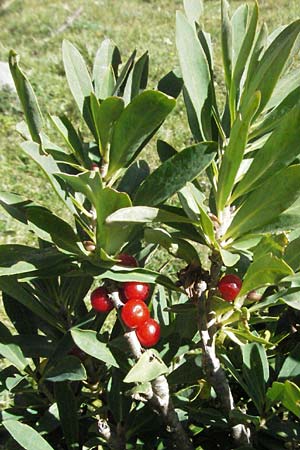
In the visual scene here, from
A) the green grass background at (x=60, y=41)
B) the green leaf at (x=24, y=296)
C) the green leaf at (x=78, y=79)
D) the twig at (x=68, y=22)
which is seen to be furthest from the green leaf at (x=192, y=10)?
the twig at (x=68, y=22)

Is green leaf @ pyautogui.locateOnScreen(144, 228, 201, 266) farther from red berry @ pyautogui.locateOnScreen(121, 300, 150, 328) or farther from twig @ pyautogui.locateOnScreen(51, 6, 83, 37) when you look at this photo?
twig @ pyautogui.locateOnScreen(51, 6, 83, 37)

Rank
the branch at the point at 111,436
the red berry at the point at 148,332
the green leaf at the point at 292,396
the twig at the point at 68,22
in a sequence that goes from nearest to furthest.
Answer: the green leaf at the point at 292,396
the red berry at the point at 148,332
the branch at the point at 111,436
the twig at the point at 68,22

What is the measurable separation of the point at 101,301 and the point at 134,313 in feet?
0.26

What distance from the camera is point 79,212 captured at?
4.19 feet

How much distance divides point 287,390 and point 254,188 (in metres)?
0.33

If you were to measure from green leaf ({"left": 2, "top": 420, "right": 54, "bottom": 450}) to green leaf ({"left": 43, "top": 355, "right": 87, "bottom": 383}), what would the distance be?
0.11 m

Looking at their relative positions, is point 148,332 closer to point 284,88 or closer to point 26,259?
point 26,259

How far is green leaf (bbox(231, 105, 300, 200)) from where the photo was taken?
3.33 ft

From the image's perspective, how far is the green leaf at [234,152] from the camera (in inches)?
39.3

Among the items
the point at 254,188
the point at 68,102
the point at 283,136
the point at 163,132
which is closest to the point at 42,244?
the point at 254,188

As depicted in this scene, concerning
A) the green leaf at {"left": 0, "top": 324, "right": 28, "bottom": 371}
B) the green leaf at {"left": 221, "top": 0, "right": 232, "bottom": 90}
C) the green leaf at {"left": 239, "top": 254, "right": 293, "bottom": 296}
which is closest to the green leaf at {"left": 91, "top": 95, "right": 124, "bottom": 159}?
the green leaf at {"left": 221, "top": 0, "right": 232, "bottom": 90}

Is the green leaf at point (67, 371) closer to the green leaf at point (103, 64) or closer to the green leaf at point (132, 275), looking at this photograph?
the green leaf at point (132, 275)

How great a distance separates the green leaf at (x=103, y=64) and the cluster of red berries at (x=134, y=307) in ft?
1.07

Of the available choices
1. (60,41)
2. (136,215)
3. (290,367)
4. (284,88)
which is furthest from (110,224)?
(60,41)
